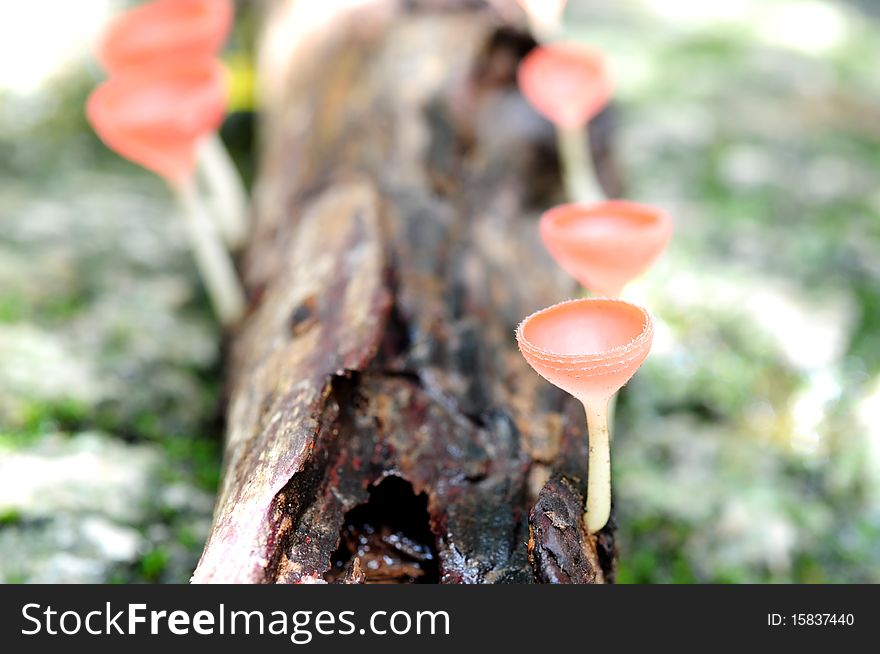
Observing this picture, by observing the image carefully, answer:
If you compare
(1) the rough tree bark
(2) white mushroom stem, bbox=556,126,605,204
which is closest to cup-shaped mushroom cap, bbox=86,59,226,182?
(1) the rough tree bark

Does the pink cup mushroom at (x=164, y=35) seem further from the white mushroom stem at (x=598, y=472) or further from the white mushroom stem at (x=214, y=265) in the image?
the white mushroom stem at (x=598, y=472)

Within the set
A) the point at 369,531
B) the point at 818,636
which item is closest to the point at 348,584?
the point at 369,531

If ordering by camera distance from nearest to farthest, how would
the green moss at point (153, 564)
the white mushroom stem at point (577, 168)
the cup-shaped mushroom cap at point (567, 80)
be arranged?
the green moss at point (153, 564)
the cup-shaped mushroom cap at point (567, 80)
the white mushroom stem at point (577, 168)

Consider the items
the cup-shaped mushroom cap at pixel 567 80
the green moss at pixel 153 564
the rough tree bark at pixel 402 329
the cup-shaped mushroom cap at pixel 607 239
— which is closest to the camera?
the rough tree bark at pixel 402 329

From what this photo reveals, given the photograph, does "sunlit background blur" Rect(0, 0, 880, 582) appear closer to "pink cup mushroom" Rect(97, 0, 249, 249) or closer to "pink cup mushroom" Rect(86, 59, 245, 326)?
"pink cup mushroom" Rect(86, 59, 245, 326)

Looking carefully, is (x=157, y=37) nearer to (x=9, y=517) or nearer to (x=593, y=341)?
(x=9, y=517)

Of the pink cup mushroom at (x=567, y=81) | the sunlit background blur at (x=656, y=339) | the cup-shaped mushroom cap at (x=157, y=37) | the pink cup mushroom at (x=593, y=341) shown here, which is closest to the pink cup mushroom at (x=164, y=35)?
the cup-shaped mushroom cap at (x=157, y=37)
